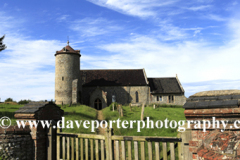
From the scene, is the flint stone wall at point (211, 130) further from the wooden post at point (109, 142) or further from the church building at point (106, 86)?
the church building at point (106, 86)

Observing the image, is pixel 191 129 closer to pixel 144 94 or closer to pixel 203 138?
pixel 203 138

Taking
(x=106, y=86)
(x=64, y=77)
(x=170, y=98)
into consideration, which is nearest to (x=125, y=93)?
(x=106, y=86)

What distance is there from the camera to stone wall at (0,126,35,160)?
642 centimetres

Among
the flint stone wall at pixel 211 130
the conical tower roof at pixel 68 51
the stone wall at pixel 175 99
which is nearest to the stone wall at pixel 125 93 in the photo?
the stone wall at pixel 175 99

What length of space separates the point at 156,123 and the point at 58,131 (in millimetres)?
11583

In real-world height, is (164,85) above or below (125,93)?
above

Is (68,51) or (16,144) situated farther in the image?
(68,51)

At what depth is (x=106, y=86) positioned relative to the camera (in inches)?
1487

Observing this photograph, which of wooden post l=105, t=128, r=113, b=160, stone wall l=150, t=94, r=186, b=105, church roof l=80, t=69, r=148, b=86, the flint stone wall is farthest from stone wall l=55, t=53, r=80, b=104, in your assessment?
the flint stone wall

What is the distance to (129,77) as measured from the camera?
39.6m

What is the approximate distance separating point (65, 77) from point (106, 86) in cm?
746

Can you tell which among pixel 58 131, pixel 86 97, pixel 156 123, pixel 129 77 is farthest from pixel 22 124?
pixel 129 77

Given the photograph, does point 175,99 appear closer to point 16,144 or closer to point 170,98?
point 170,98

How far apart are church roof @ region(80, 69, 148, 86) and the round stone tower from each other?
397 centimetres
